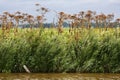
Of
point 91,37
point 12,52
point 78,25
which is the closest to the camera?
point 12,52

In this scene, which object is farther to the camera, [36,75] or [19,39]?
[19,39]

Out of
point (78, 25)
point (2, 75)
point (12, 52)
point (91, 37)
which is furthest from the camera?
point (78, 25)

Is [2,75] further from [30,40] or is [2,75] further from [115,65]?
[115,65]

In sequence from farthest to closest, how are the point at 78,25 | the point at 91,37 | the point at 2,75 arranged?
the point at 78,25
the point at 91,37
the point at 2,75

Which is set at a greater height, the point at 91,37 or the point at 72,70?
the point at 91,37

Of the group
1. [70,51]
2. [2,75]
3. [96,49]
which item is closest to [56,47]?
[70,51]

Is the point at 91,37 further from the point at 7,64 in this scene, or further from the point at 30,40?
the point at 7,64

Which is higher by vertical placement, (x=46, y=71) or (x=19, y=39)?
(x=19, y=39)

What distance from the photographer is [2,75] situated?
17.8 m

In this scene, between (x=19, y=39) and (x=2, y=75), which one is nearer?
(x=2, y=75)

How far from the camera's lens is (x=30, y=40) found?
65.7 feet

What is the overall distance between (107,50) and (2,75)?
5.58 metres

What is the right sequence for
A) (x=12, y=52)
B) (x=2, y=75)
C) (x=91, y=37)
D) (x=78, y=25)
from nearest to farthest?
(x=2, y=75) → (x=12, y=52) → (x=91, y=37) → (x=78, y=25)

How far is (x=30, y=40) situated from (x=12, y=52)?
4.31ft
